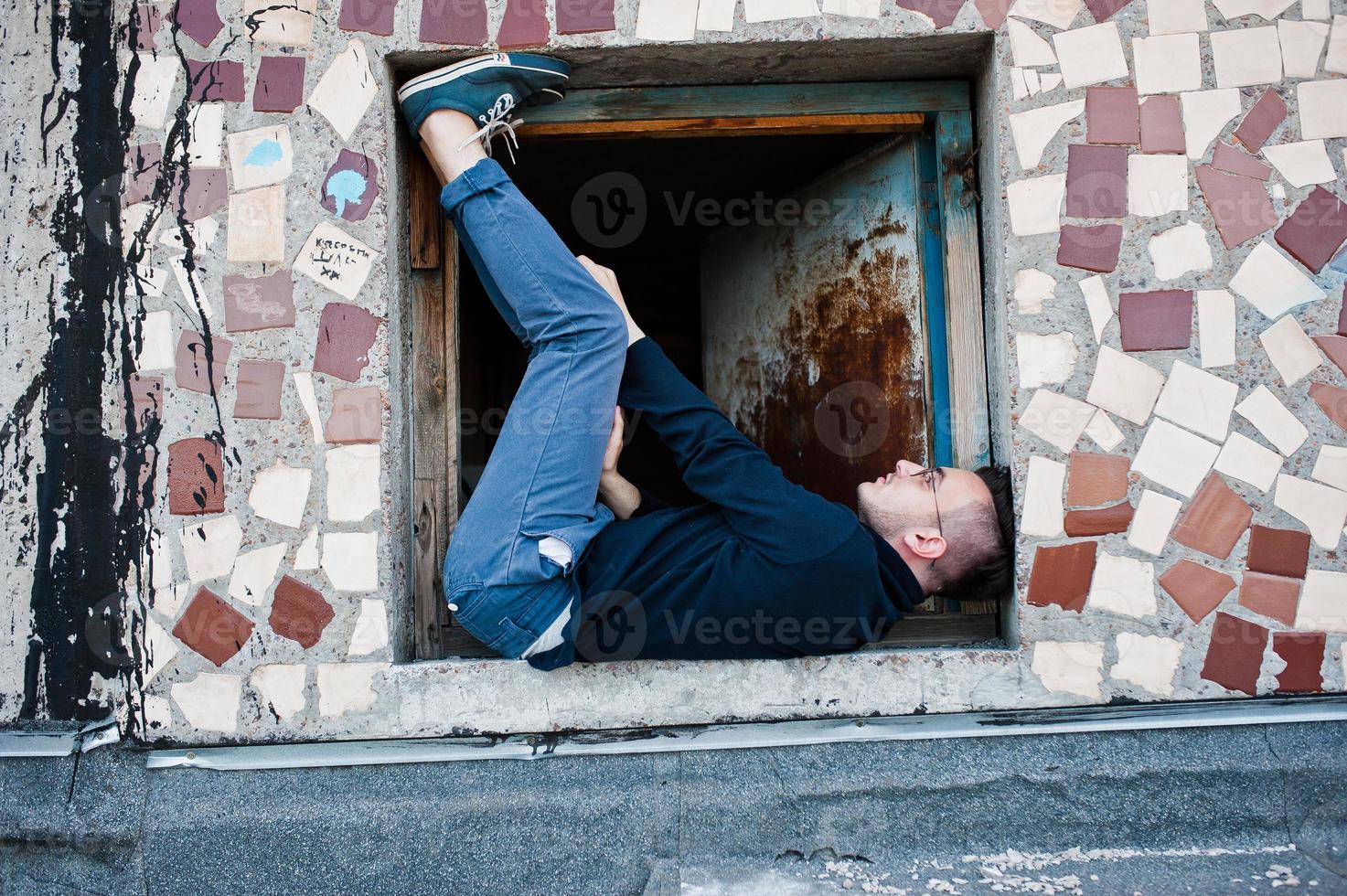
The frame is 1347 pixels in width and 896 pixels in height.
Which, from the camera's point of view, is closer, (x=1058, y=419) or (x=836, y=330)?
(x=1058, y=419)

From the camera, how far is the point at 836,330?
8.61 ft

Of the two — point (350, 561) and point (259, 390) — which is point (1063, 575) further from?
point (259, 390)

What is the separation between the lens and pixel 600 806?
6.40ft

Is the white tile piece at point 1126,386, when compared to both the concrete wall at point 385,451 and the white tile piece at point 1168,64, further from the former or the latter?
the white tile piece at point 1168,64

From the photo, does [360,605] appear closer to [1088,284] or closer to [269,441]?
[269,441]

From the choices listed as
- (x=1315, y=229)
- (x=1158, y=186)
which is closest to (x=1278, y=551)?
(x=1315, y=229)

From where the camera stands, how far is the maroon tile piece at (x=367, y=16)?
81.4 inches

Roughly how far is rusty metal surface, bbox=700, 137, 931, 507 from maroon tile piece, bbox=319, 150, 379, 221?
4.38ft

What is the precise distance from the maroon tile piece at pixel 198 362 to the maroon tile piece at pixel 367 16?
81 cm

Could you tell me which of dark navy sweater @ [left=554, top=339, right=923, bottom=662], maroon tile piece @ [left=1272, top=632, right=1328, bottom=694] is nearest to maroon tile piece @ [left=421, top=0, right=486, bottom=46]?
dark navy sweater @ [left=554, top=339, right=923, bottom=662]

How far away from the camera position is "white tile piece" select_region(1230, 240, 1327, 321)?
2016 millimetres

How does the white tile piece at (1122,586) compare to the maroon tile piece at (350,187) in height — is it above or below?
below

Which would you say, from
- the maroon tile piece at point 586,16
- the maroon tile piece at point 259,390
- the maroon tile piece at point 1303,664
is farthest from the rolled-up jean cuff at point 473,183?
the maroon tile piece at point 1303,664

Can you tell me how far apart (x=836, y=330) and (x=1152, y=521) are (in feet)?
3.33
